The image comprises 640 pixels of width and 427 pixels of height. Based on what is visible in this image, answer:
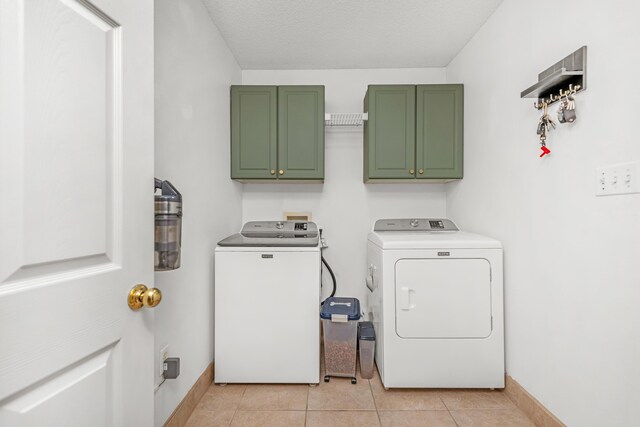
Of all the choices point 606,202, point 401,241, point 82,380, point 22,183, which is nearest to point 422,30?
point 401,241

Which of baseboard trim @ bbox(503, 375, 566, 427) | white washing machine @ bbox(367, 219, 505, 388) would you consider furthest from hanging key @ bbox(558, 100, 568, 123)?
baseboard trim @ bbox(503, 375, 566, 427)

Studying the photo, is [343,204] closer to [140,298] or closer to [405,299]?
[405,299]

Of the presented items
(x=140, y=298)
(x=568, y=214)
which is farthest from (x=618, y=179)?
(x=140, y=298)

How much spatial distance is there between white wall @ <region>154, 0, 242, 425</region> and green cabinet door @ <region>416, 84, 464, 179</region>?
156 centimetres

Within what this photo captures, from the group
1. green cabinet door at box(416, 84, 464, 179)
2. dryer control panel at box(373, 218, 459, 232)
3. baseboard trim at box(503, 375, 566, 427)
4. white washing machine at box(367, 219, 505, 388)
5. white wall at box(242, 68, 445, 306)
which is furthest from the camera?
white wall at box(242, 68, 445, 306)

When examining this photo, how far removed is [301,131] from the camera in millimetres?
2572

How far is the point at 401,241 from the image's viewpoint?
6.60 feet

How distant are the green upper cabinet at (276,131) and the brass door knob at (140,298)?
1809 millimetres

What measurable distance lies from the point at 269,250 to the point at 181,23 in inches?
53.8

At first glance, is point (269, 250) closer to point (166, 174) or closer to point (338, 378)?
point (166, 174)

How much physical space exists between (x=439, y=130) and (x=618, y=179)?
1.48m

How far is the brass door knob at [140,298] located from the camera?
830 millimetres

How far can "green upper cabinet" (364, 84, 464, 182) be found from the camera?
8.36ft

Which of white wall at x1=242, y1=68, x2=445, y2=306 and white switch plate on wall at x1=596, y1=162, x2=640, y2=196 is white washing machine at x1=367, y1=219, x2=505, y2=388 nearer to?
white switch plate on wall at x1=596, y1=162, x2=640, y2=196
